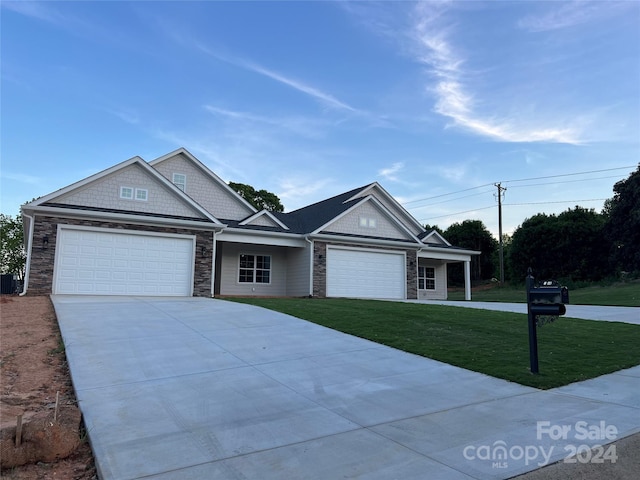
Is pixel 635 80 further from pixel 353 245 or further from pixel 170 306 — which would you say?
pixel 170 306

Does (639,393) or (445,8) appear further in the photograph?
(445,8)

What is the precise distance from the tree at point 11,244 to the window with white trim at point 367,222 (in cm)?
4067

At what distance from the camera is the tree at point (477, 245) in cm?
5028

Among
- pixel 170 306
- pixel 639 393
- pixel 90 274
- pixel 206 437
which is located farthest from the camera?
pixel 90 274

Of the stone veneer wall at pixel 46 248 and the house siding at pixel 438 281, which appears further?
the house siding at pixel 438 281

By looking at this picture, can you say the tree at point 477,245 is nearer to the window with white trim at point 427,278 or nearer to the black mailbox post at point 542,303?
the window with white trim at point 427,278

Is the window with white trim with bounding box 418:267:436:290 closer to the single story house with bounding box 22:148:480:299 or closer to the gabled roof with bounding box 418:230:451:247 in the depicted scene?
the single story house with bounding box 22:148:480:299

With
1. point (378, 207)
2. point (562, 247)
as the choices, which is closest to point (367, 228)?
point (378, 207)

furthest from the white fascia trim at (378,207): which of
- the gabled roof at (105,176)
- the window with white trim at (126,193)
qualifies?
Answer: the window with white trim at (126,193)

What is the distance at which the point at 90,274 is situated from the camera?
1496cm

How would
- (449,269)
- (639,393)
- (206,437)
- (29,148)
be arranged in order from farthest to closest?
(449,269) < (29,148) < (639,393) < (206,437)

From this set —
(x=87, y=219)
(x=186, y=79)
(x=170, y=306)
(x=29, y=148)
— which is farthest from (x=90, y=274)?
(x=186, y=79)

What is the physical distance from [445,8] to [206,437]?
1410 cm

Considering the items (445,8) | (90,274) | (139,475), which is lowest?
(139,475)
